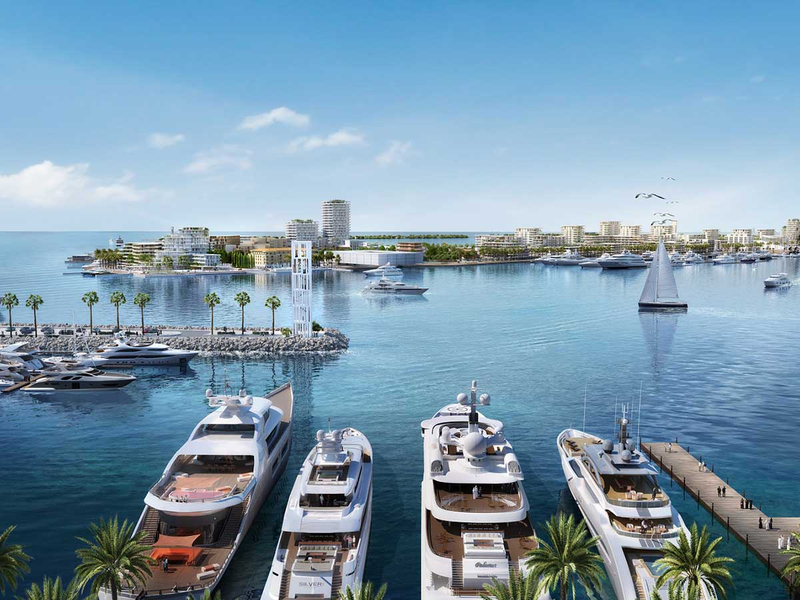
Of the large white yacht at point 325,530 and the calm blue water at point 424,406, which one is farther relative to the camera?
the calm blue water at point 424,406

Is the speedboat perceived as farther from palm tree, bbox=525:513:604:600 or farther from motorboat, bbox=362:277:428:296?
motorboat, bbox=362:277:428:296

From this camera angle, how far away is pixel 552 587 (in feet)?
72.2

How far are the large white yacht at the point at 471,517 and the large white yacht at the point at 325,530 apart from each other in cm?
323

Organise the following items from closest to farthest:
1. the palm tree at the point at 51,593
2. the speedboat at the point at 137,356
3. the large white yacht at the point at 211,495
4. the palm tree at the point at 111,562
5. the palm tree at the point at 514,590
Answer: the palm tree at the point at 51,593 < the palm tree at the point at 514,590 < the palm tree at the point at 111,562 < the large white yacht at the point at 211,495 < the speedboat at the point at 137,356

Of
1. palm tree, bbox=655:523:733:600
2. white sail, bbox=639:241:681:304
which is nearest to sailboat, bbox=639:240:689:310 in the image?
white sail, bbox=639:241:681:304

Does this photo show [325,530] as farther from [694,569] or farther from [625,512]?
[694,569]

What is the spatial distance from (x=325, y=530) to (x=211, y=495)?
23.1 ft

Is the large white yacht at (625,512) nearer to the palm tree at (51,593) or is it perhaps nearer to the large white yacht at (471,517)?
the large white yacht at (471,517)

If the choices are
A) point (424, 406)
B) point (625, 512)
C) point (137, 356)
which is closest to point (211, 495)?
point (625, 512)

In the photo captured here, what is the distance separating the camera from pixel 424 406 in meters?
53.3

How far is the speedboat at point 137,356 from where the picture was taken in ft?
232

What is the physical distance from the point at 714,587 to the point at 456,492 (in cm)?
1169

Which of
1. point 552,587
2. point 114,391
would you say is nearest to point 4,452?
point 114,391

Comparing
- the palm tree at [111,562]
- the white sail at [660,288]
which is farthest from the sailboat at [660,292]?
the palm tree at [111,562]
